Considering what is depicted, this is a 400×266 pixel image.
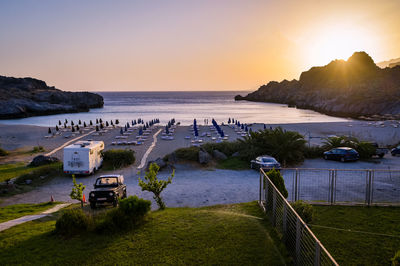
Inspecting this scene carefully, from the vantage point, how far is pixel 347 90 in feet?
409

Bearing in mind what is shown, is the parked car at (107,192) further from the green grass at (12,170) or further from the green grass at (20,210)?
the green grass at (12,170)

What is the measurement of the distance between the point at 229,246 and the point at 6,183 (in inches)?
623

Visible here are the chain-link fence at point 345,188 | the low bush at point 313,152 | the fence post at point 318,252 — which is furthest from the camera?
the low bush at point 313,152

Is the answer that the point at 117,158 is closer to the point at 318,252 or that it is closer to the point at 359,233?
the point at 359,233

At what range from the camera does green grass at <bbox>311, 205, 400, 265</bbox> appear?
718 centimetres

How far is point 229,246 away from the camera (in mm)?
6918

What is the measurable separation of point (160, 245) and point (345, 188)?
11115mm

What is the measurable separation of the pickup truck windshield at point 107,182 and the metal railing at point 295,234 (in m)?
7.76

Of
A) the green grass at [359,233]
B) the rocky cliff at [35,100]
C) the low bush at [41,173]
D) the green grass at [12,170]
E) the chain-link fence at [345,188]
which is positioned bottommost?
the green grass at [12,170]

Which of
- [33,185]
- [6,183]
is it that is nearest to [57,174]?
[33,185]

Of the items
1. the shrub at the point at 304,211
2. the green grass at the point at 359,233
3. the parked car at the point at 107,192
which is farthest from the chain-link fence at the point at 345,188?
the parked car at the point at 107,192

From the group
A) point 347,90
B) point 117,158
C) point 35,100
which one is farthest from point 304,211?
point 347,90

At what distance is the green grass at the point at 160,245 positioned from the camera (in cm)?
647

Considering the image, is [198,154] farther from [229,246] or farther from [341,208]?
[229,246]
